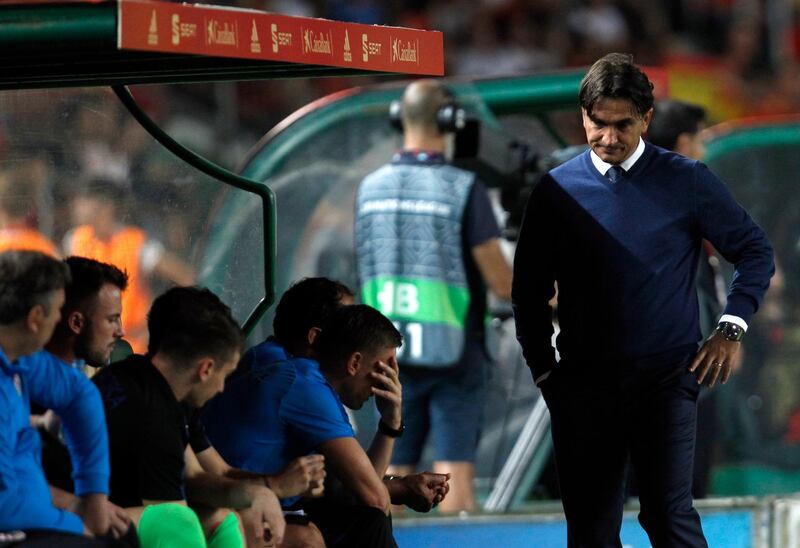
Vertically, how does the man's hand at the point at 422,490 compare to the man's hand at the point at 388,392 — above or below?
below

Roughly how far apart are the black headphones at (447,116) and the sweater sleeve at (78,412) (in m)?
3.92

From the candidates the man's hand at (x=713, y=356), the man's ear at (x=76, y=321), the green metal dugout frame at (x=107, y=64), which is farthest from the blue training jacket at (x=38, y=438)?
the man's hand at (x=713, y=356)

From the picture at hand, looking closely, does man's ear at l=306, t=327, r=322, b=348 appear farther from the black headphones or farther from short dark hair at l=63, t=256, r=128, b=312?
the black headphones

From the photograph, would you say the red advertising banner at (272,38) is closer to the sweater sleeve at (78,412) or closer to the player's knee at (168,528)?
the sweater sleeve at (78,412)

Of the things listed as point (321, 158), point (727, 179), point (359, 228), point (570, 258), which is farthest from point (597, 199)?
point (727, 179)

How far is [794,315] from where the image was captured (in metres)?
10.2

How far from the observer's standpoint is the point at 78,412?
4.24 meters

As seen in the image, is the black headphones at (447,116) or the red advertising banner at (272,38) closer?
the red advertising banner at (272,38)

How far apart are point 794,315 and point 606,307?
17.5ft

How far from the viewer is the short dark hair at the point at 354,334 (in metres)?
5.32

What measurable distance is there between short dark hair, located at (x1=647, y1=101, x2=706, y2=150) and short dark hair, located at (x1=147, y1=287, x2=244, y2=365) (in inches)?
129

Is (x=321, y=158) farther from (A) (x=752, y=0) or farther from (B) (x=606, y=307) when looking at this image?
(A) (x=752, y=0)

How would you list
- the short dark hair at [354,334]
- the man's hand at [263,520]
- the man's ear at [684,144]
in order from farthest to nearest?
the man's ear at [684,144] < the short dark hair at [354,334] < the man's hand at [263,520]

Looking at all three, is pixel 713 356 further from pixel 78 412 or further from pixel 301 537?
pixel 78 412
